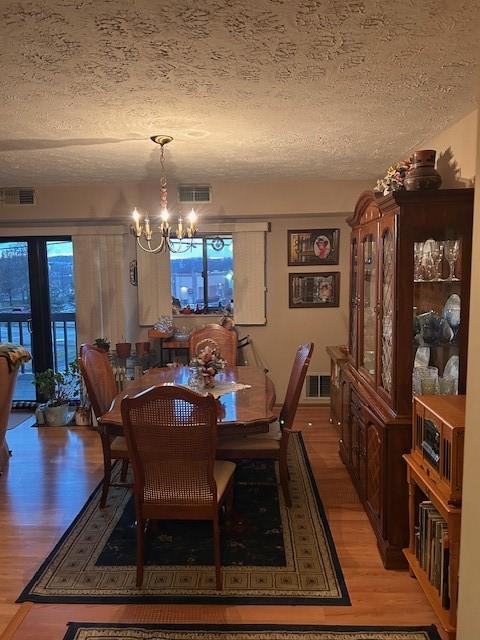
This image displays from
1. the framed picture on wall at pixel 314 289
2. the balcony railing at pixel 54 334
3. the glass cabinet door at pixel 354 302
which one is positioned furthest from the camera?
the balcony railing at pixel 54 334

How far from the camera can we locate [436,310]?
2.60 m

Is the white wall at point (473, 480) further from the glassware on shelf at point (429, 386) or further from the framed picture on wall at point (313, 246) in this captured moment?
the framed picture on wall at point (313, 246)

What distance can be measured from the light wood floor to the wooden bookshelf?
0.57 feet

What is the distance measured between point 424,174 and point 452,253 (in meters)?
0.45

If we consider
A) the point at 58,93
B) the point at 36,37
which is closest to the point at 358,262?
the point at 58,93

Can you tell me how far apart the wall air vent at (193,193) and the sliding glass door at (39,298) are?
1.52 meters

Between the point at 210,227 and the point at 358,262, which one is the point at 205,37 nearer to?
the point at 358,262

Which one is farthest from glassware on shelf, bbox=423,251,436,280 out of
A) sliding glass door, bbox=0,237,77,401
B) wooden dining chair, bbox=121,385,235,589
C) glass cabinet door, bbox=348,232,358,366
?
sliding glass door, bbox=0,237,77,401

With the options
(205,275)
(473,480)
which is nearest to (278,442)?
(473,480)

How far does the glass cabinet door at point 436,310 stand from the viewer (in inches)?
98.4

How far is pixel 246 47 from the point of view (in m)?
1.83

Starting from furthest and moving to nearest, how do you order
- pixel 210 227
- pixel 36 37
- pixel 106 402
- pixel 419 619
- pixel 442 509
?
pixel 210 227, pixel 106 402, pixel 419 619, pixel 442 509, pixel 36 37

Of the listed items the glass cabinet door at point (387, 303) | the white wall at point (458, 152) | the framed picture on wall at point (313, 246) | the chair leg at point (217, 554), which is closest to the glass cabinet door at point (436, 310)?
the glass cabinet door at point (387, 303)

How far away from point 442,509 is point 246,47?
2036mm
